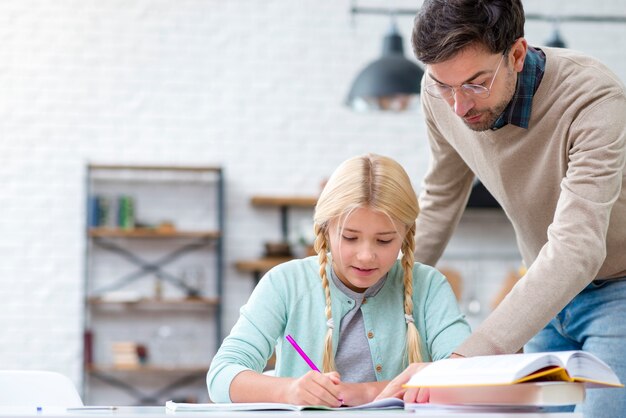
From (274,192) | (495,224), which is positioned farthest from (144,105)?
(495,224)

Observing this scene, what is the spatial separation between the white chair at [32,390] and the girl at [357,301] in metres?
0.35

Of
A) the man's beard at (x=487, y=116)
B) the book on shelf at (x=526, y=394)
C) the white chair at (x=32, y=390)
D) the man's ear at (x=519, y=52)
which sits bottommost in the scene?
the white chair at (x=32, y=390)

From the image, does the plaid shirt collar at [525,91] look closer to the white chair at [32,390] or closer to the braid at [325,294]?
the braid at [325,294]

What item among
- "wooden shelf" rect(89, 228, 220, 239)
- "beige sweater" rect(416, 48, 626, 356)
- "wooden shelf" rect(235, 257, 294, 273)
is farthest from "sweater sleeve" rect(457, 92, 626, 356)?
"wooden shelf" rect(89, 228, 220, 239)

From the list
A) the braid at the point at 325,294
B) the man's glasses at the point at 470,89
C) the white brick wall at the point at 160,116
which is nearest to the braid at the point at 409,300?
the braid at the point at 325,294

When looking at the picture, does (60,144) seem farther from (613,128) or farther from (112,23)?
(613,128)

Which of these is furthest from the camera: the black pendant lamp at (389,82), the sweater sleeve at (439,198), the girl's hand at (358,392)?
the black pendant lamp at (389,82)

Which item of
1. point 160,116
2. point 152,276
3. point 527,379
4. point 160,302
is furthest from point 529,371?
point 160,116

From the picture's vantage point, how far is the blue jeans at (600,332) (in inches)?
66.3

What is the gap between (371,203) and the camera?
5.57 feet

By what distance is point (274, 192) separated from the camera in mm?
5969

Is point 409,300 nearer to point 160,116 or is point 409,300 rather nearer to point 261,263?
point 261,263

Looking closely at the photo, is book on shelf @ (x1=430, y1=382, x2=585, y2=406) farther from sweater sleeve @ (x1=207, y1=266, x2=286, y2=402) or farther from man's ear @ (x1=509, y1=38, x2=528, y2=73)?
man's ear @ (x1=509, y1=38, x2=528, y2=73)

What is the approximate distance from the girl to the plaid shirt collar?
0.23 meters
